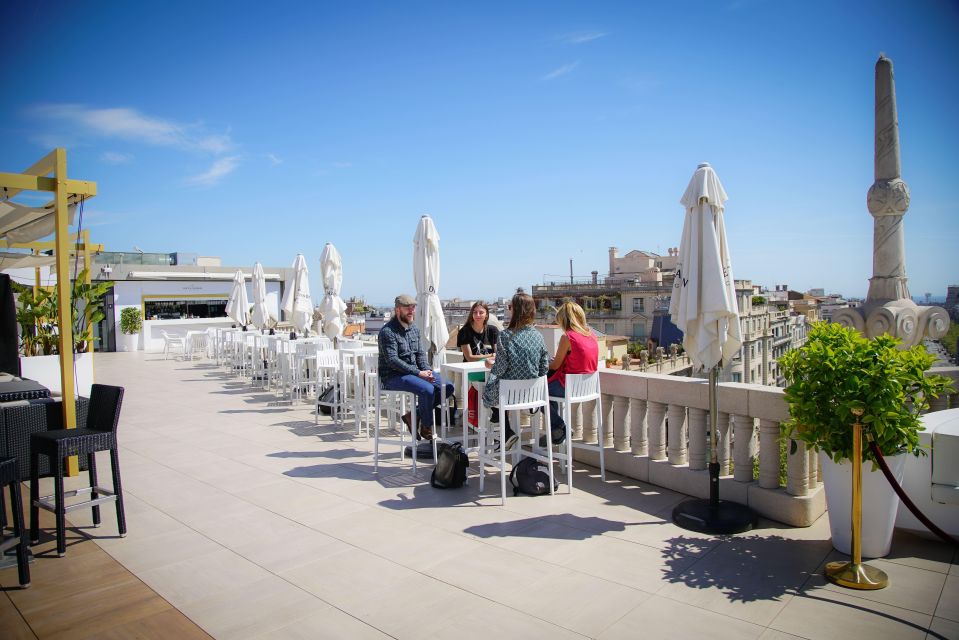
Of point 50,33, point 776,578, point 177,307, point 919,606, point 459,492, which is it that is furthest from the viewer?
point 177,307

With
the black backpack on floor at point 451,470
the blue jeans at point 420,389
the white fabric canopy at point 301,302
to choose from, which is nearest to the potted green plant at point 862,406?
the black backpack on floor at point 451,470

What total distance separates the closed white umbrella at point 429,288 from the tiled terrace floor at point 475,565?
1.94 m

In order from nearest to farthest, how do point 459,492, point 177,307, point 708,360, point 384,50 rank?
point 708,360
point 459,492
point 384,50
point 177,307

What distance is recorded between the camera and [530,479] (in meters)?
5.07

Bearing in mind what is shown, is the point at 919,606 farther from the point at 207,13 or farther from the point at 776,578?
the point at 207,13

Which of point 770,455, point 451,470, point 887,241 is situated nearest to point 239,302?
point 451,470

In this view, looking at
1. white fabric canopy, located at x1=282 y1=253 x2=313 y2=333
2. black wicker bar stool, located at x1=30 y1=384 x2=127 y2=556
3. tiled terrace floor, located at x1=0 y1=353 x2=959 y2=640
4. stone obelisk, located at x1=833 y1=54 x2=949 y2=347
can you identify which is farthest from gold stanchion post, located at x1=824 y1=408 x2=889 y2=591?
white fabric canopy, located at x1=282 y1=253 x2=313 y2=333

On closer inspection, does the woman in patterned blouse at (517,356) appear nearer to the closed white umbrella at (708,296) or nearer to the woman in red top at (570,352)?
the woman in red top at (570,352)

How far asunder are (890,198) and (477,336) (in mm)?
4378

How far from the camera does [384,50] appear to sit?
9.47 m

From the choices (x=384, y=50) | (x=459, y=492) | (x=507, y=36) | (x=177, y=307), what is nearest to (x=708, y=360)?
(x=459, y=492)

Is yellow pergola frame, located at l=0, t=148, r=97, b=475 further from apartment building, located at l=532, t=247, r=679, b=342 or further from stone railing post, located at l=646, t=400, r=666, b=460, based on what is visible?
apartment building, located at l=532, t=247, r=679, b=342

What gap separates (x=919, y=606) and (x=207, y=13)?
27.6ft

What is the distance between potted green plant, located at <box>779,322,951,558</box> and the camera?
3365 mm
